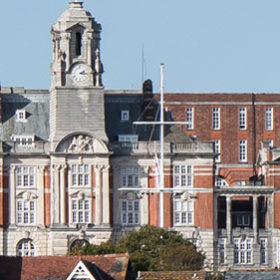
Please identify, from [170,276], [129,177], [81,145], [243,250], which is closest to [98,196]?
[129,177]

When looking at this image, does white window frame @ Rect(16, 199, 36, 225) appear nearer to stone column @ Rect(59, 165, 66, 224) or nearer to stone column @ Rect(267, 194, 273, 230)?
stone column @ Rect(59, 165, 66, 224)

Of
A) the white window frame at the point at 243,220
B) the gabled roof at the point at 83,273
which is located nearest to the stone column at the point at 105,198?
the white window frame at the point at 243,220

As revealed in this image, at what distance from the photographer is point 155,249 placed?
571 ft

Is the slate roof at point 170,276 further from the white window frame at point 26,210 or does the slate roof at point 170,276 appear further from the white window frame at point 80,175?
the white window frame at point 26,210

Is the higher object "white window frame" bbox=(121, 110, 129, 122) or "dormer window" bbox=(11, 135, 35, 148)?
"white window frame" bbox=(121, 110, 129, 122)

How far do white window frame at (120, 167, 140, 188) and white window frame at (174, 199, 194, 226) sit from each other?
313 cm

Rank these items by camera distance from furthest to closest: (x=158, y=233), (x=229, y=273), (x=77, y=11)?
1. (x=77, y=11)
2. (x=158, y=233)
3. (x=229, y=273)

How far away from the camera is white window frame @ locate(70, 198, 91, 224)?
7347 inches

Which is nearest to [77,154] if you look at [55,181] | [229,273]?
Answer: [55,181]

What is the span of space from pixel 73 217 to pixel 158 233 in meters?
10.4

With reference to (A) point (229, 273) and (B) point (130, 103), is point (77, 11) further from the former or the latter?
(A) point (229, 273)

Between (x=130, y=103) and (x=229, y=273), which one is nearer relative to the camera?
(x=229, y=273)

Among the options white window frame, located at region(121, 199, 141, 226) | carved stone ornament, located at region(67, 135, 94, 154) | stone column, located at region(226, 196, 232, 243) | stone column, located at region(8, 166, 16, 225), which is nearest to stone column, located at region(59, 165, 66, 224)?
carved stone ornament, located at region(67, 135, 94, 154)

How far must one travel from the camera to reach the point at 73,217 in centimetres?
18650
